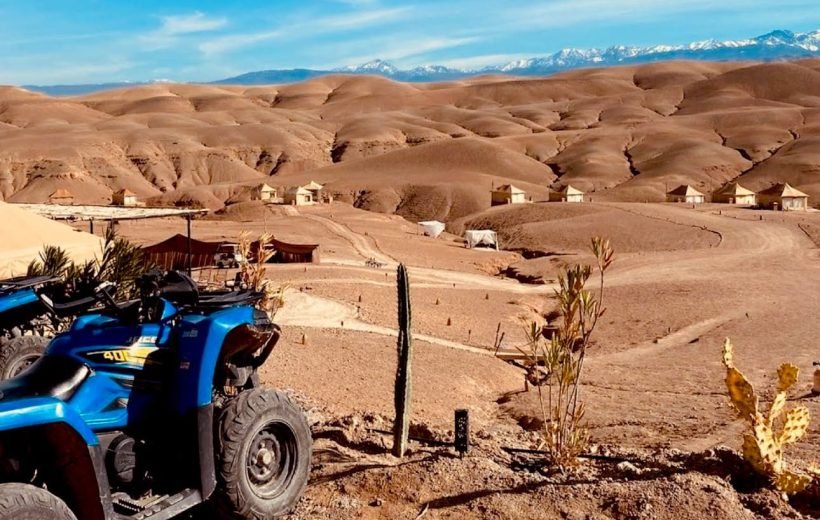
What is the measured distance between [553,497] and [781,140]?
110838mm

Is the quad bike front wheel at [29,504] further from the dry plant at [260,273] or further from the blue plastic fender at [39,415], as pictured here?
the dry plant at [260,273]

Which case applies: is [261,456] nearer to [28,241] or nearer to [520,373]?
[28,241]

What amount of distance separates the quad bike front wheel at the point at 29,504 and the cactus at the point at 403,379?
3863 mm

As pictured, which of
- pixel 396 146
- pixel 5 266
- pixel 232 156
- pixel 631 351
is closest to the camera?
pixel 5 266

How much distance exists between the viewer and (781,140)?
105 metres

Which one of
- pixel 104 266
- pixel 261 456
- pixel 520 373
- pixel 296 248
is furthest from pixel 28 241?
pixel 296 248

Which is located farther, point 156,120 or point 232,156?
point 156,120

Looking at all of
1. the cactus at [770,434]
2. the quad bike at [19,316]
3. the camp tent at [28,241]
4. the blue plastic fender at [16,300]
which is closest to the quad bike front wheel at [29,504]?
the quad bike at [19,316]

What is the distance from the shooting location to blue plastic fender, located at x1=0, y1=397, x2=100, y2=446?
13.5 ft

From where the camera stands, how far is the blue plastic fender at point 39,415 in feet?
13.5

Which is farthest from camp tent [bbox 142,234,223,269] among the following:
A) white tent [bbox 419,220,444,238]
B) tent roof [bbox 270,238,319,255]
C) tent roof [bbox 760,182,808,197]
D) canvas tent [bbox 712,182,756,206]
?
canvas tent [bbox 712,182,756,206]

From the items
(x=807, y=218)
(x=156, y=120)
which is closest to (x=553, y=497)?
(x=807, y=218)

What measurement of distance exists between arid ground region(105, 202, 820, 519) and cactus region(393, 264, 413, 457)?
23 centimetres

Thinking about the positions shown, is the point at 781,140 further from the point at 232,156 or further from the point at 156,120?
the point at 156,120
